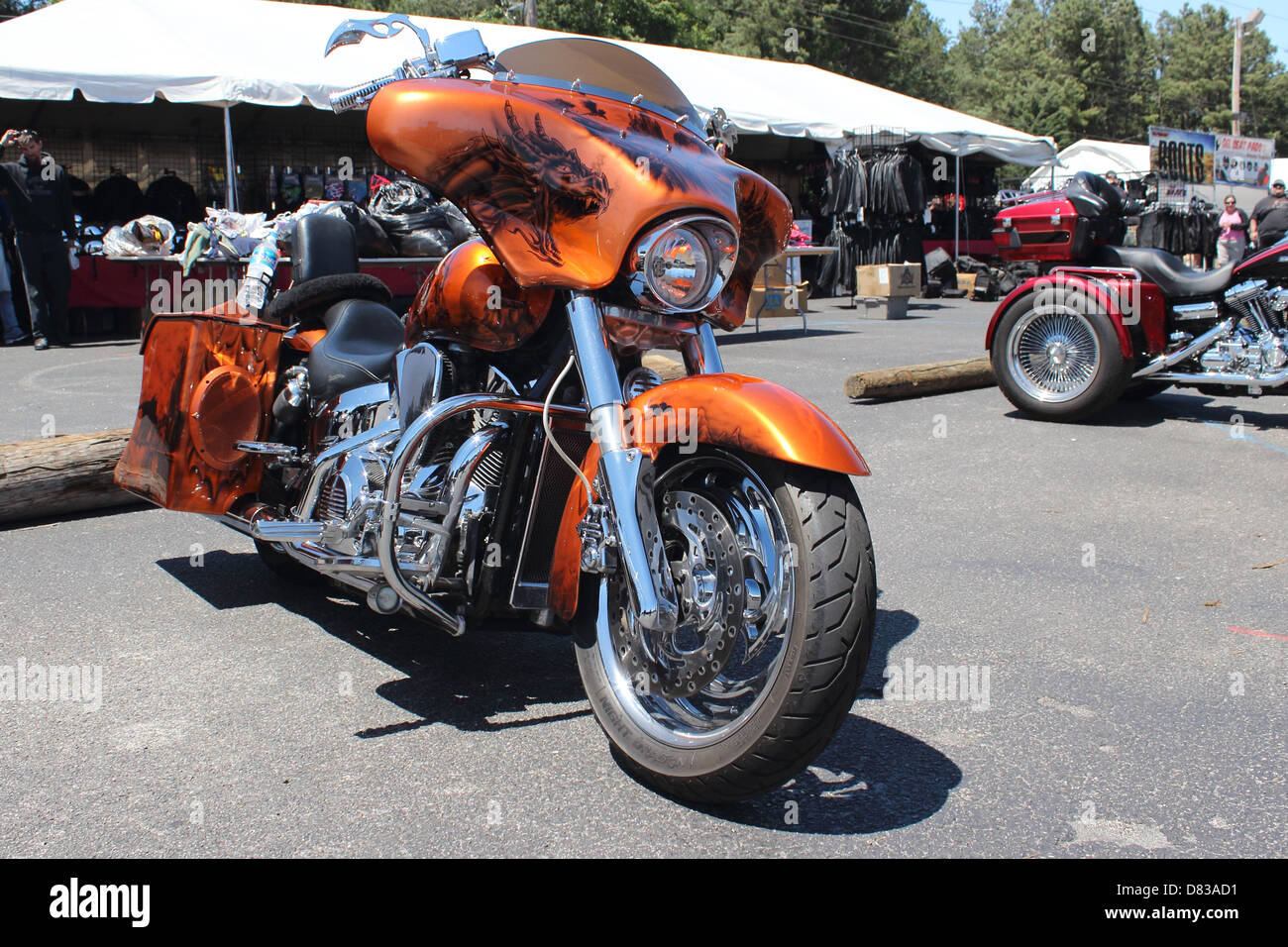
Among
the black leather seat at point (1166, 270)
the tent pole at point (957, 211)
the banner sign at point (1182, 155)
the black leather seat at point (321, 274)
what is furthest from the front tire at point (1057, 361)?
the banner sign at point (1182, 155)

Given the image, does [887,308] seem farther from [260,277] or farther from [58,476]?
[260,277]

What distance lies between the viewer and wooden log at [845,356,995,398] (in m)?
8.36

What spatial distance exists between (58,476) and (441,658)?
2.62m

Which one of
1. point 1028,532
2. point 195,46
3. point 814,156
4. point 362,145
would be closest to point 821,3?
point 814,156

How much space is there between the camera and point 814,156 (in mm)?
23312

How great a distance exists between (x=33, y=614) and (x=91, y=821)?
174 centimetres

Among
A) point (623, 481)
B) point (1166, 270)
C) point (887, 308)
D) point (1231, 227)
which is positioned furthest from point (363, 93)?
point (1231, 227)

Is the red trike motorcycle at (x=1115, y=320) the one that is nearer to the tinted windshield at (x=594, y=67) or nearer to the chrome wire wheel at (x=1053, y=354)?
the chrome wire wheel at (x=1053, y=354)

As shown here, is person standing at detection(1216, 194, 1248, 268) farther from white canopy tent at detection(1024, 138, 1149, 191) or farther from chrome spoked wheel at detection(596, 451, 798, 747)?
chrome spoked wheel at detection(596, 451, 798, 747)

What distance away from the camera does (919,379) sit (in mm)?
8656

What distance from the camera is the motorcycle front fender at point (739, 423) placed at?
2506mm

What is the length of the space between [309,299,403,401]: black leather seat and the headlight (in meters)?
1.37
